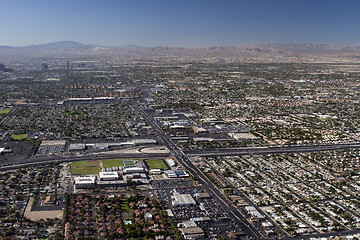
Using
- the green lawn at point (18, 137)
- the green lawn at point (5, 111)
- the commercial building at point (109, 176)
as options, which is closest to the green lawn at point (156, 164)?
the commercial building at point (109, 176)

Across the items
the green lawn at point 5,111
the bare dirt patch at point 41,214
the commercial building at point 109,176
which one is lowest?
the bare dirt patch at point 41,214

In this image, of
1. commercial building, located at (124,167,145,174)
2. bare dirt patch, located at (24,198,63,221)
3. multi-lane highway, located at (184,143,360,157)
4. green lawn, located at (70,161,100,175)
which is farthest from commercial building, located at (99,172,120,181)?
multi-lane highway, located at (184,143,360,157)

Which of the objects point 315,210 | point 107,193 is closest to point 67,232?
point 107,193

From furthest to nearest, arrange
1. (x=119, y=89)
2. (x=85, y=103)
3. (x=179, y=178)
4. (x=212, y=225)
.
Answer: (x=119, y=89), (x=85, y=103), (x=179, y=178), (x=212, y=225)

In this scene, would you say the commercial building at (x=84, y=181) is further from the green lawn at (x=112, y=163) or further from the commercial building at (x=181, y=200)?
the commercial building at (x=181, y=200)

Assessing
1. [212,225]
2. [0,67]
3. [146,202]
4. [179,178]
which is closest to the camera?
[212,225]

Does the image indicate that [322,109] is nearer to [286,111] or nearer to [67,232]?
[286,111]
